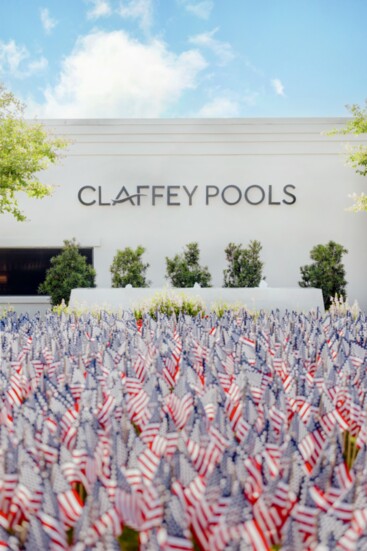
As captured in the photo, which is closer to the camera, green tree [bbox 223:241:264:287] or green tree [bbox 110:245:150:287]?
green tree [bbox 110:245:150:287]

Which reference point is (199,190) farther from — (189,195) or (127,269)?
(127,269)

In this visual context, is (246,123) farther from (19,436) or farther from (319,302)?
(19,436)

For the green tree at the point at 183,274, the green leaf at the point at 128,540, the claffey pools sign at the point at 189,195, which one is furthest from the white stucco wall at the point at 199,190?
the green leaf at the point at 128,540

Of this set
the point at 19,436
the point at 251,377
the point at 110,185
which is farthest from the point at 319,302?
the point at 19,436

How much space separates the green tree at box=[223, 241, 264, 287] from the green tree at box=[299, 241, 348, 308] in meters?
1.64

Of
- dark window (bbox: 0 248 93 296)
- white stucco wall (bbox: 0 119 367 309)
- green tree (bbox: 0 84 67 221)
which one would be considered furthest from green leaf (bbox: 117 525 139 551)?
dark window (bbox: 0 248 93 296)

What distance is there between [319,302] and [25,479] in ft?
43.1

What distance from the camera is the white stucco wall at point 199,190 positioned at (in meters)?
17.9

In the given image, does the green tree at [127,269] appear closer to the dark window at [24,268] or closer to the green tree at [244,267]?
the dark window at [24,268]

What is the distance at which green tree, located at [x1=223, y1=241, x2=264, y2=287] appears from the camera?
620 inches

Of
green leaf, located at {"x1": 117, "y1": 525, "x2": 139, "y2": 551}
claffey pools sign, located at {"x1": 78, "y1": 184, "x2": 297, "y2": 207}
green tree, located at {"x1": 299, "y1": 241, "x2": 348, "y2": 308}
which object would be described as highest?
→ claffey pools sign, located at {"x1": 78, "y1": 184, "x2": 297, "y2": 207}

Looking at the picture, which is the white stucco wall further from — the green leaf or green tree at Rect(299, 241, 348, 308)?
the green leaf

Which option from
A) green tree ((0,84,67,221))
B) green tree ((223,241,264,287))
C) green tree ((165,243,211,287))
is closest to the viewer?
green tree ((0,84,67,221))

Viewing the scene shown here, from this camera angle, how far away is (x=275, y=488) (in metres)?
2.05
